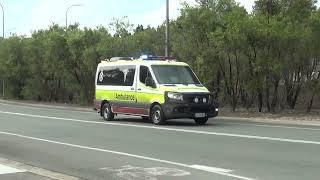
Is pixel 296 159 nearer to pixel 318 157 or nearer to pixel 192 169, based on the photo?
pixel 318 157

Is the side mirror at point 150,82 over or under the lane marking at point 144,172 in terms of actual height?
over

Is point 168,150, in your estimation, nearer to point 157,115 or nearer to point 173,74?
point 157,115

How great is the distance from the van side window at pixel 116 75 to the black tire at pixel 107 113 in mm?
899

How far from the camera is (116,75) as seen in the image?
76.6 ft

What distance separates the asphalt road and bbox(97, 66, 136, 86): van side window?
7.32 feet

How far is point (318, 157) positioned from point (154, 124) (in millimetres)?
9789

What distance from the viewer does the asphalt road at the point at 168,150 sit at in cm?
1048

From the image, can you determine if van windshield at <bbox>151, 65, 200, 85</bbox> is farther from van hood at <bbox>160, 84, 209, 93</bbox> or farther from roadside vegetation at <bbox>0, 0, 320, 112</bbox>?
roadside vegetation at <bbox>0, 0, 320, 112</bbox>

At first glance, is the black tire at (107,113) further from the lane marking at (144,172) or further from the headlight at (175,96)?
the lane marking at (144,172)

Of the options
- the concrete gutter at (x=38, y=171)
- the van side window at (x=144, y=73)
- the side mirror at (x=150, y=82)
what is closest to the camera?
the concrete gutter at (x=38, y=171)

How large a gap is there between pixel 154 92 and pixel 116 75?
2.91m

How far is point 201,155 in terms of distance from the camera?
12609 millimetres

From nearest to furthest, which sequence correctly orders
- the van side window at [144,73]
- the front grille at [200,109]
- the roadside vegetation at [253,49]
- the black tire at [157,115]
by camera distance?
the front grille at [200,109] → the black tire at [157,115] → the van side window at [144,73] → the roadside vegetation at [253,49]

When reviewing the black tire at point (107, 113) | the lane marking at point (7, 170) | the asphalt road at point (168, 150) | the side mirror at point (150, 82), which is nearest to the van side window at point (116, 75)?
the black tire at point (107, 113)
